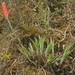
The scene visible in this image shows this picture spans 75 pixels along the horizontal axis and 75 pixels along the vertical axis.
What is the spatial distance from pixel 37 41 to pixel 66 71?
413 millimetres

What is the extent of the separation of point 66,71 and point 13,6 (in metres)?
1.07

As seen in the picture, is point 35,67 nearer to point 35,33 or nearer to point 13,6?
point 35,33

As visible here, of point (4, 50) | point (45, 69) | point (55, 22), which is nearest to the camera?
point (45, 69)

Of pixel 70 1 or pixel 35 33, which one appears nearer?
pixel 35 33

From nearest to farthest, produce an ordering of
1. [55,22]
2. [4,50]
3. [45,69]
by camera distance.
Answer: [45,69]
[4,50]
[55,22]

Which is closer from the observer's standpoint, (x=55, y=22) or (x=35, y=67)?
(x=35, y=67)

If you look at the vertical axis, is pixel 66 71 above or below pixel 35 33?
below

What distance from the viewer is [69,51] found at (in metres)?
2.46


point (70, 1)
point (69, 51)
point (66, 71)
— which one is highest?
point (70, 1)

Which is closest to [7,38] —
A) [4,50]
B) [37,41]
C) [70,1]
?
[4,50]

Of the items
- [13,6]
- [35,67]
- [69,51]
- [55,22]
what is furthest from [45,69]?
[13,6]

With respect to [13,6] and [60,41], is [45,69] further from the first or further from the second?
[13,6]

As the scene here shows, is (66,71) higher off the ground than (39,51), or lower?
lower

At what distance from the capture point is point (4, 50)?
104 inches
